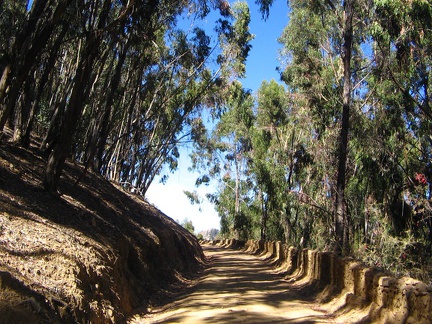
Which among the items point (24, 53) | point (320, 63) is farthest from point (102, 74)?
point (24, 53)

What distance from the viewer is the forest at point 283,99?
440 inches

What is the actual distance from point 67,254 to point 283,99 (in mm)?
25367

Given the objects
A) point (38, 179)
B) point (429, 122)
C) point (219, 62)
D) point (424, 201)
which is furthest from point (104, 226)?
point (219, 62)

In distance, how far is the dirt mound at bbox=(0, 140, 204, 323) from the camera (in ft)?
16.7

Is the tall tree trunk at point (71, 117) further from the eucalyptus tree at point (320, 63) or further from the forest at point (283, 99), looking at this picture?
the eucalyptus tree at point (320, 63)

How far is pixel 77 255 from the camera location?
699 cm

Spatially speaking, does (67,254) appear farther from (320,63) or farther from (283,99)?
(283,99)

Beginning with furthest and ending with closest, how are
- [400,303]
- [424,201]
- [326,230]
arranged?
1. [326,230]
2. [424,201]
3. [400,303]

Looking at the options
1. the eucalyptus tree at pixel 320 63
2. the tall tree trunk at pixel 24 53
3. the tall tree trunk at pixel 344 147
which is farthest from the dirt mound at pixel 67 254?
the eucalyptus tree at pixel 320 63

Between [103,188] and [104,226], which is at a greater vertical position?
[103,188]

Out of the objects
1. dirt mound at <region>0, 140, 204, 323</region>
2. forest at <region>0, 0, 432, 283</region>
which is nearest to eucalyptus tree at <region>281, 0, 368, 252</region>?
forest at <region>0, 0, 432, 283</region>

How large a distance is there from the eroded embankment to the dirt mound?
379 cm

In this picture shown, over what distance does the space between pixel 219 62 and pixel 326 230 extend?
10566 mm

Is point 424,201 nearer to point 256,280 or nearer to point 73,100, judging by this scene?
point 256,280
